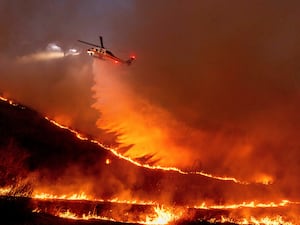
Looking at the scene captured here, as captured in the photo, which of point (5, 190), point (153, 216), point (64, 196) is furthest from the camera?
point (153, 216)

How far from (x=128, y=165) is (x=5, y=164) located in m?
11.1

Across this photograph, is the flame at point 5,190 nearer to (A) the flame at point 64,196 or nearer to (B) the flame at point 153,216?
(A) the flame at point 64,196

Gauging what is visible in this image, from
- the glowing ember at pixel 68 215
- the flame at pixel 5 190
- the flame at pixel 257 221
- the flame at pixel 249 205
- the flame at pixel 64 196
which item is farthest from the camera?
the flame at pixel 249 205

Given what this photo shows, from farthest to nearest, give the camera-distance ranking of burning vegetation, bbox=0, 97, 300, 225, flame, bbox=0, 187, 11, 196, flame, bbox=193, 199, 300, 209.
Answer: flame, bbox=193, 199, 300, 209, burning vegetation, bbox=0, 97, 300, 225, flame, bbox=0, 187, 11, 196

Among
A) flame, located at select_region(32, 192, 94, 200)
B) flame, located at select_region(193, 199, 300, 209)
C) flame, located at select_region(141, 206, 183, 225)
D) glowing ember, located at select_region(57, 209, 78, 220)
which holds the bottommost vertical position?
glowing ember, located at select_region(57, 209, 78, 220)

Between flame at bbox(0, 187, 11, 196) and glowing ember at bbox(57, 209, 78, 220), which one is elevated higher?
flame at bbox(0, 187, 11, 196)

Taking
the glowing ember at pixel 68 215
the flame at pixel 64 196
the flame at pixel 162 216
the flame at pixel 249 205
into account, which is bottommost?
the glowing ember at pixel 68 215

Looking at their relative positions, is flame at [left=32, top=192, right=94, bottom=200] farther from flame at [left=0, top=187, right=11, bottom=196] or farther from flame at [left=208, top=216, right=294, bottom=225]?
flame at [left=208, top=216, right=294, bottom=225]

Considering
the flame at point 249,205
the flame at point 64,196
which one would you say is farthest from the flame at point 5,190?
the flame at point 249,205

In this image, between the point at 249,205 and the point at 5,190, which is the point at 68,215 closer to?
the point at 5,190

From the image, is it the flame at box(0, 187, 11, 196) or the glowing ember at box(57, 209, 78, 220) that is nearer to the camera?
the glowing ember at box(57, 209, 78, 220)

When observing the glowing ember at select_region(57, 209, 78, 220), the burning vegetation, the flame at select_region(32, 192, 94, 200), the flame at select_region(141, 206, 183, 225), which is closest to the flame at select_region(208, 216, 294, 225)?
the burning vegetation

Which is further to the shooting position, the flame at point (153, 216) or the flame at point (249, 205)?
the flame at point (249, 205)

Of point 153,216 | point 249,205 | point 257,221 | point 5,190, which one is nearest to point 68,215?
point 5,190
